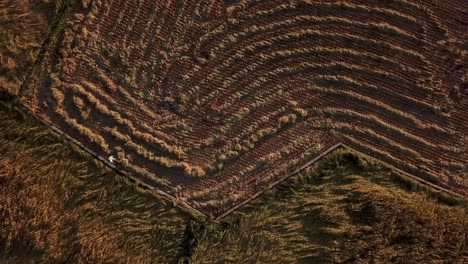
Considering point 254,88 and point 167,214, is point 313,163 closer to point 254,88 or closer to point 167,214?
point 254,88

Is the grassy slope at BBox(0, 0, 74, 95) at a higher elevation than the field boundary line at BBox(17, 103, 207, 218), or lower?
higher

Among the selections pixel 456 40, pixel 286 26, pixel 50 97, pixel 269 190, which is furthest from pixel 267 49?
pixel 50 97

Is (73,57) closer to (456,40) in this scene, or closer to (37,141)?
(37,141)

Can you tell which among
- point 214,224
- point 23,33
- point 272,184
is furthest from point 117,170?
point 23,33

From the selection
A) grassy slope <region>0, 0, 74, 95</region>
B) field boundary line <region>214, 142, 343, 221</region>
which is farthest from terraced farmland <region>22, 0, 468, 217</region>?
grassy slope <region>0, 0, 74, 95</region>

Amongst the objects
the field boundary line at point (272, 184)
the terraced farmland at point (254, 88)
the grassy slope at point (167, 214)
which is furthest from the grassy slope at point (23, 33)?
the field boundary line at point (272, 184)

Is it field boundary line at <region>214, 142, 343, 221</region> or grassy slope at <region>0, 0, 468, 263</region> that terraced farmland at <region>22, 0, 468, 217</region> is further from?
grassy slope at <region>0, 0, 468, 263</region>

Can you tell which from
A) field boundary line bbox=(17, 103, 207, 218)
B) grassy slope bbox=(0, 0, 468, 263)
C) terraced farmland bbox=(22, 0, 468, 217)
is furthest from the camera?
terraced farmland bbox=(22, 0, 468, 217)
